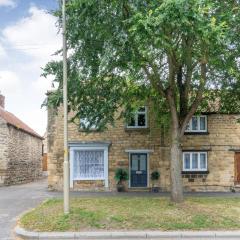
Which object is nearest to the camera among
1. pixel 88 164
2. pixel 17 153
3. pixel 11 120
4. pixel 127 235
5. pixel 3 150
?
pixel 127 235

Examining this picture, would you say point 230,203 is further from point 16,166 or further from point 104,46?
point 16,166

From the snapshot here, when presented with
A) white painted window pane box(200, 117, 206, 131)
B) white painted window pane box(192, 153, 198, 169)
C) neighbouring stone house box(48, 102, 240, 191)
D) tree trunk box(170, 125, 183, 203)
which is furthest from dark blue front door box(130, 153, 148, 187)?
tree trunk box(170, 125, 183, 203)

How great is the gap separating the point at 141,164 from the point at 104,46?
41.3 feet

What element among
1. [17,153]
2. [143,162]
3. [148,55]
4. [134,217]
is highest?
[148,55]

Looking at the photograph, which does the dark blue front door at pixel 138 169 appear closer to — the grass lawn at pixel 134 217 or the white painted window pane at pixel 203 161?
the white painted window pane at pixel 203 161

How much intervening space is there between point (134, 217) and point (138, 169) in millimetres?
12284

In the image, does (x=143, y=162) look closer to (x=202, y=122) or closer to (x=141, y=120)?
(x=141, y=120)

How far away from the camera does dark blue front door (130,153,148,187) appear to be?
86.9 ft

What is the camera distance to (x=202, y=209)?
1609 centimetres

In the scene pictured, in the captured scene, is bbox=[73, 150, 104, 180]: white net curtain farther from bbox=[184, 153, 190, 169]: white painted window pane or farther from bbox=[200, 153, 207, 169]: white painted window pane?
bbox=[200, 153, 207, 169]: white painted window pane

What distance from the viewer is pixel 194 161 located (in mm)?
26438

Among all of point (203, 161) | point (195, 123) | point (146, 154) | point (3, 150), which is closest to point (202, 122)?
point (195, 123)

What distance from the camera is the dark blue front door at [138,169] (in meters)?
26.5

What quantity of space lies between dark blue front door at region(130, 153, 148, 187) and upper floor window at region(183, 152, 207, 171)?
7.83ft
